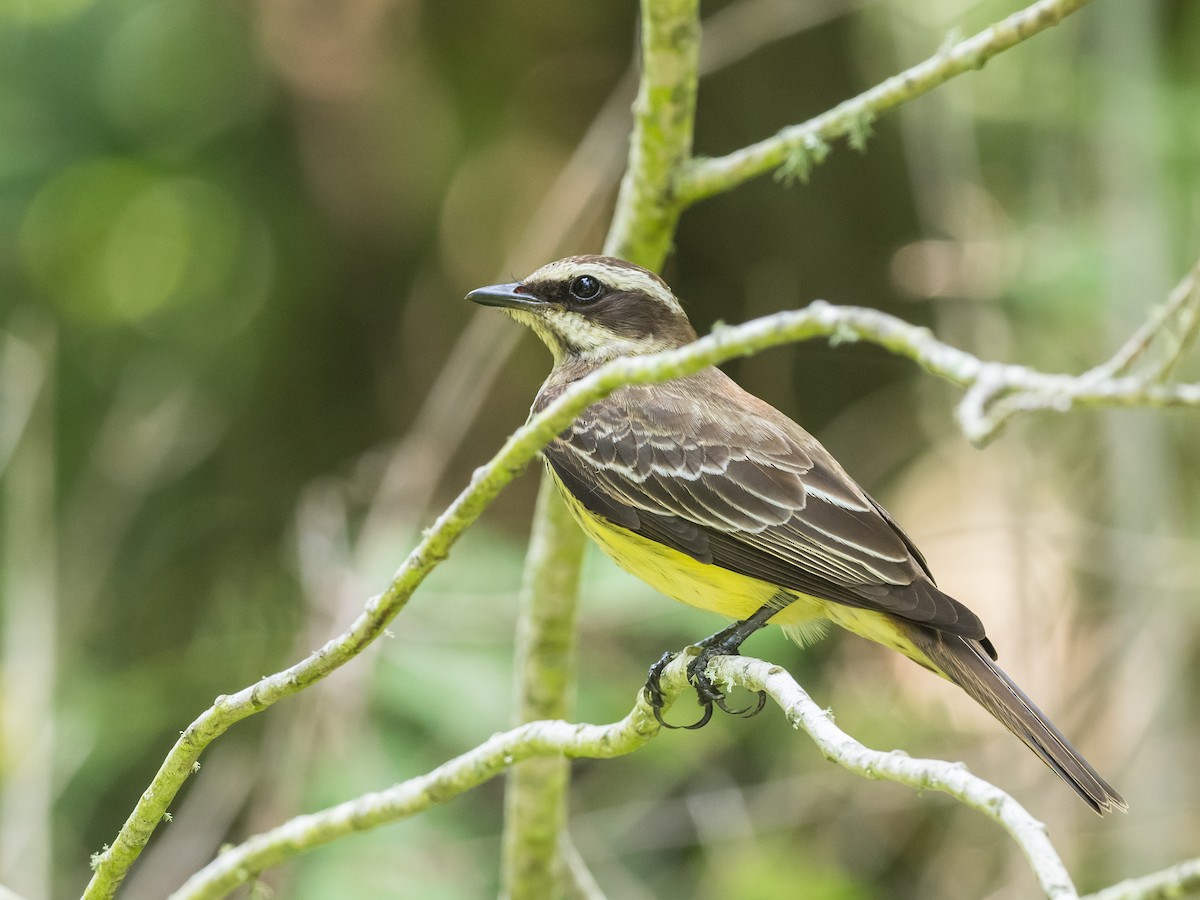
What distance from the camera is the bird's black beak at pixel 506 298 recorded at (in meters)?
5.04

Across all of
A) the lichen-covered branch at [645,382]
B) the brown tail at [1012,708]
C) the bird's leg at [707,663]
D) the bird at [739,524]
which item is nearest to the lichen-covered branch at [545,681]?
the bird at [739,524]

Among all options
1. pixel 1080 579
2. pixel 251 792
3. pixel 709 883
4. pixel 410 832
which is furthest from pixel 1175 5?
Result: pixel 251 792

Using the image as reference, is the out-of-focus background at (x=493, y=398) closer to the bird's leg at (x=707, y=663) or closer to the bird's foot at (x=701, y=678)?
the bird's leg at (x=707, y=663)

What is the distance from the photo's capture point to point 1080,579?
8.73 meters

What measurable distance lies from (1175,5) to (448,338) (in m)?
5.01

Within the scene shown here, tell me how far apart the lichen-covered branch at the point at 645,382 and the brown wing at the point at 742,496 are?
4.90 feet

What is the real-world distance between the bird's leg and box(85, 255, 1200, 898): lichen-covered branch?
2.90 ft

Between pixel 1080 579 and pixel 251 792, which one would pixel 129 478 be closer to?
pixel 251 792

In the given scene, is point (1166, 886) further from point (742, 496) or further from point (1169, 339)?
point (742, 496)

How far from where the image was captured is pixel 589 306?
5.22 metres

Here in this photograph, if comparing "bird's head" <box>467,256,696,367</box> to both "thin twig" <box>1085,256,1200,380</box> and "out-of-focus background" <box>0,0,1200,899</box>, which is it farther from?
"thin twig" <box>1085,256,1200,380</box>

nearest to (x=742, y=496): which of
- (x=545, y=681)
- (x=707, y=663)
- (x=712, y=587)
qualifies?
(x=712, y=587)

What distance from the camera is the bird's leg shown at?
3988 mm

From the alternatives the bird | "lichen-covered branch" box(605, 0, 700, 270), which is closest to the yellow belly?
the bird
